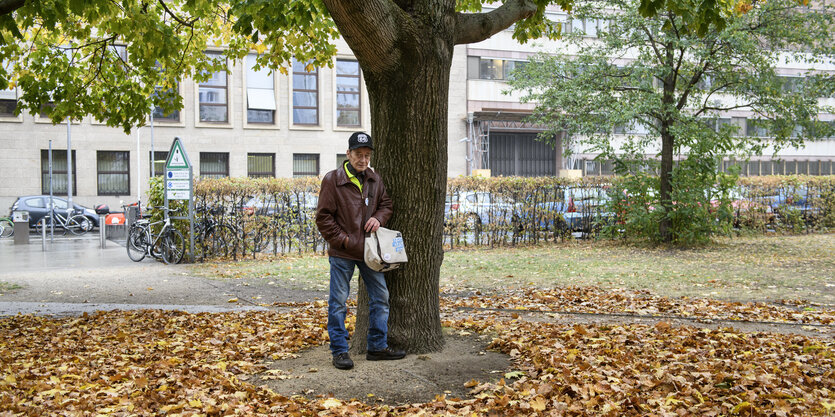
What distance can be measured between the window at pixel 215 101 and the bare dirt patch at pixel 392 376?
105 ft

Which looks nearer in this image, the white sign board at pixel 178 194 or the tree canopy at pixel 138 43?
the tree canopy at pixel 138 43

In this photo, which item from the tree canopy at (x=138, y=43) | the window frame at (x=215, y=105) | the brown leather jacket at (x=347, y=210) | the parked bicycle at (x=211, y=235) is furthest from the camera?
the window frame at (x=215, y=105)

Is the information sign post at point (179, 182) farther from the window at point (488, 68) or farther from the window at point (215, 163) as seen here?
the window at point (488, 68)

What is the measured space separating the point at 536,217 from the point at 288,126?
68.6ft

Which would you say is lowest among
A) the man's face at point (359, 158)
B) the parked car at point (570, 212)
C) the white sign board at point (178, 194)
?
the parked car at point (570, 212)

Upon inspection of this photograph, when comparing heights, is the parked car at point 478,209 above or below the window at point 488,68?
below

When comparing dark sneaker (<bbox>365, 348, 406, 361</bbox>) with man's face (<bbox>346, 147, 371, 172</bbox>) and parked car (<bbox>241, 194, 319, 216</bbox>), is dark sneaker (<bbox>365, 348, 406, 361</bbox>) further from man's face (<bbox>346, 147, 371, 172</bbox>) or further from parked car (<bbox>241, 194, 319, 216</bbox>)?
parked car (<bbox>241, 194, 319, 216</bbox>)

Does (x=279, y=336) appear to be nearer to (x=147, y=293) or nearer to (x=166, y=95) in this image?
(x=147, y=293)

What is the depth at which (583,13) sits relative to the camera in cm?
1823

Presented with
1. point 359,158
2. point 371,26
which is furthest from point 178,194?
point 371,26

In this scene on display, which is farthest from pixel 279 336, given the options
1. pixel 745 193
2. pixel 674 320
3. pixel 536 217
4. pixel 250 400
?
pixel 745 193

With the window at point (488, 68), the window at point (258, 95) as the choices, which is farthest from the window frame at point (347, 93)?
the window at point (488, 68)

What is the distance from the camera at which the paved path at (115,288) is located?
10195mm

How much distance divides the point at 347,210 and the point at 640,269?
925cm
